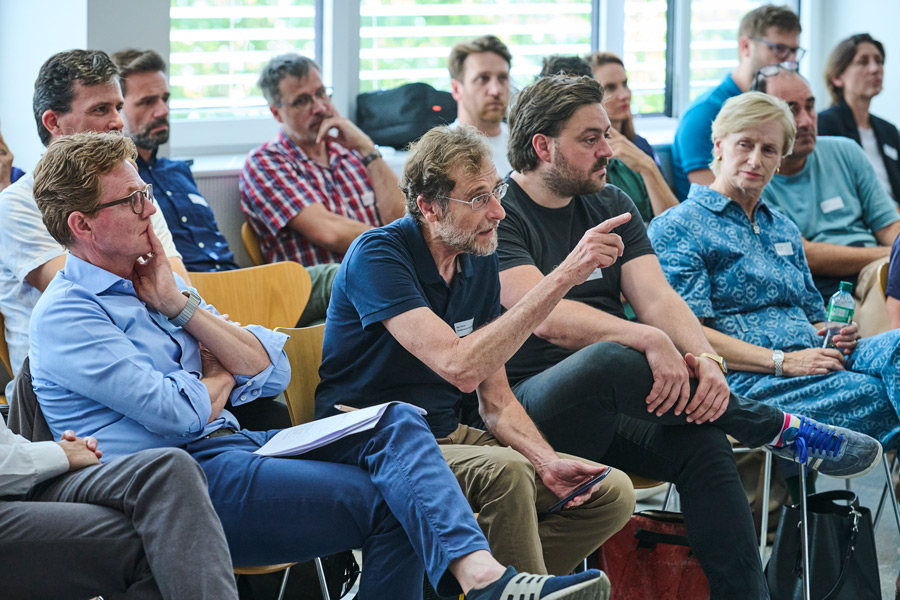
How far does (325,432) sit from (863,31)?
17.6 ft

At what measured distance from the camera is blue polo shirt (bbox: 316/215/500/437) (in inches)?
85.0

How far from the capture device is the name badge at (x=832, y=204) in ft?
13.1

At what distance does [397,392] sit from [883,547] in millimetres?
1771

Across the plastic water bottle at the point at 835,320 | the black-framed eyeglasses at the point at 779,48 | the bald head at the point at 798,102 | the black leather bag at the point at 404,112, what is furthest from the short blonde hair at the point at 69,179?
the black-framed eyeglasses at the point at 779,48

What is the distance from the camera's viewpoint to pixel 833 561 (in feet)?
8.14

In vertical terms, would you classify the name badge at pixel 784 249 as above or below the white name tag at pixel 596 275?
above

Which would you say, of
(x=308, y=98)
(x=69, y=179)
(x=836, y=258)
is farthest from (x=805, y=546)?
(x=308, y=98)

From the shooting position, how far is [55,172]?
1937 millimetres

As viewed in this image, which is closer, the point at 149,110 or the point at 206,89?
the point at 149,110

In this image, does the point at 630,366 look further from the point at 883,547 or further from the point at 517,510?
the point at 883,547

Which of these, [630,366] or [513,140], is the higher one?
[513,140]

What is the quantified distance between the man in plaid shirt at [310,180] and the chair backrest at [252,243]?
27 millimetres

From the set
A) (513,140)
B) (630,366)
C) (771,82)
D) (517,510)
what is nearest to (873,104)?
(771,82)

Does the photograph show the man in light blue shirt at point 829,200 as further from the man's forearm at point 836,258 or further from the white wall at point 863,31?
the white wall at point 863,31
